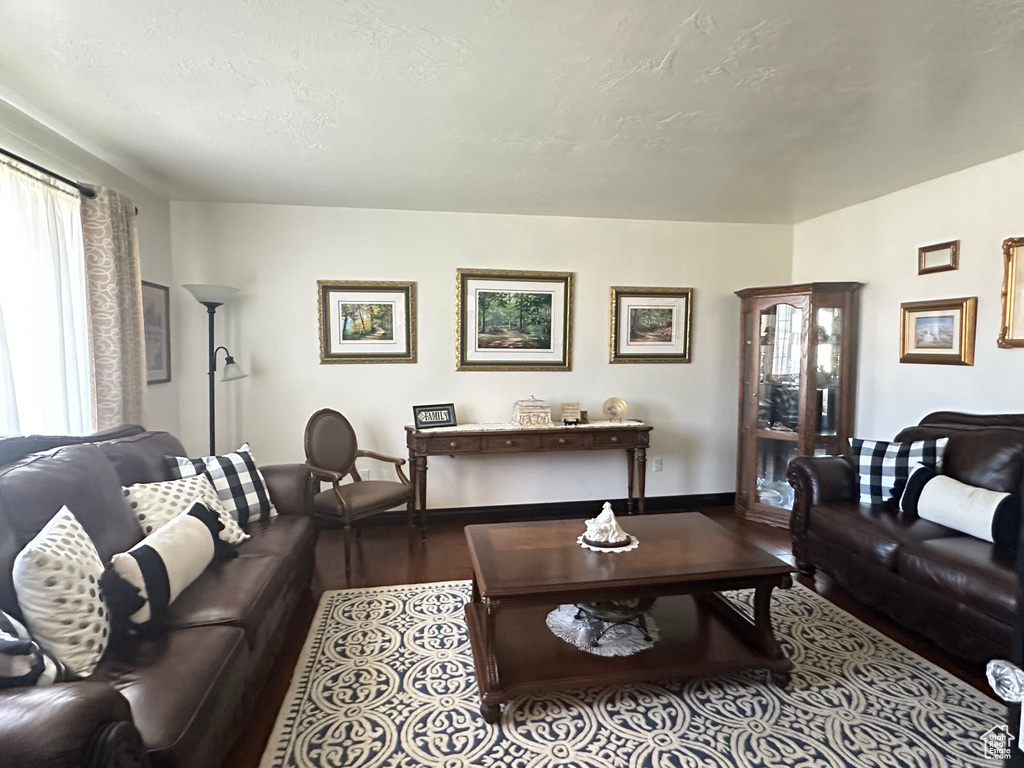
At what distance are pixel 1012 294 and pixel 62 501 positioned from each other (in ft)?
15.1

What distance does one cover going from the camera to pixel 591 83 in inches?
79.8

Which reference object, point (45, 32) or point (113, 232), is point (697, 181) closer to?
point (45, 32)

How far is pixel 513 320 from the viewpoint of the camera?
412cm

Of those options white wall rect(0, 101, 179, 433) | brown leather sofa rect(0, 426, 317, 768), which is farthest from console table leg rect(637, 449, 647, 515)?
white wall rect(0, 101, 179, 433)

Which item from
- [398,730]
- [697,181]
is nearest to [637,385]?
[697,181]

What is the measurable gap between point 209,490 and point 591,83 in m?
2.51

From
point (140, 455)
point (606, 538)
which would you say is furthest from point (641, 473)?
point (140, 455)

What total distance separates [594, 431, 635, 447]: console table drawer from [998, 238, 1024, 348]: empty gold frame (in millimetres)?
2282

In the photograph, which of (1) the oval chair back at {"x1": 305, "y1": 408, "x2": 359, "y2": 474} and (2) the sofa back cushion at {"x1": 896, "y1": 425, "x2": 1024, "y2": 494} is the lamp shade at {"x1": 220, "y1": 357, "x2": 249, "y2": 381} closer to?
(1) the oval chair back at {"x1": 305, "y1": 408, "x2": 359, "y2": 474}

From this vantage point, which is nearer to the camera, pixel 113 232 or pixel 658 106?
pixel 658 106

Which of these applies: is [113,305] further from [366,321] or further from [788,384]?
[788,384]

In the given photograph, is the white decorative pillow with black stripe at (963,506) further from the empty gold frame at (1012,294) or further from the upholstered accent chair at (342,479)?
the upholstered accent chair at (342,479)

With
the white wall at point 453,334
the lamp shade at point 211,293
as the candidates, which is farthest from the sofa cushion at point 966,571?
the lamp shade at point 211,293

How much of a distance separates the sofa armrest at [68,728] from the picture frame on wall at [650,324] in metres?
3.76
